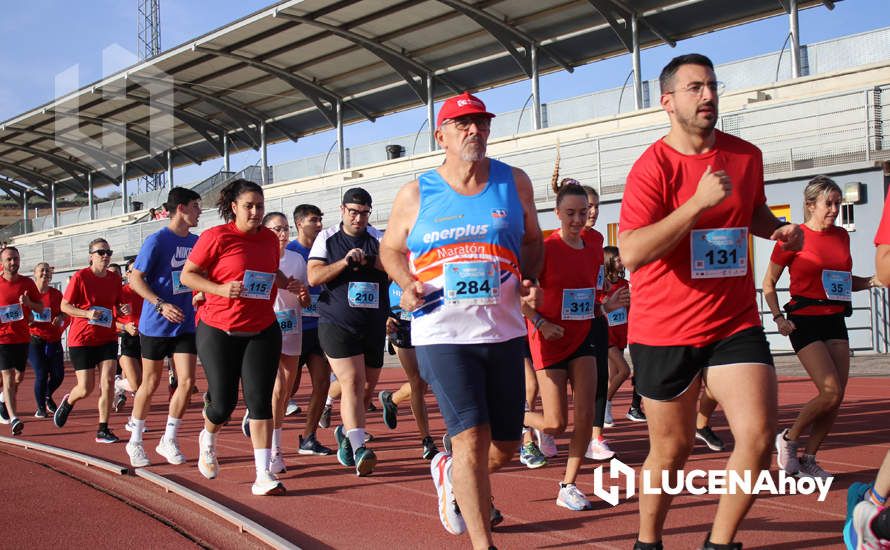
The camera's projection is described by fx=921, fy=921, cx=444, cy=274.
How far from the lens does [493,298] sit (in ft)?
13.9

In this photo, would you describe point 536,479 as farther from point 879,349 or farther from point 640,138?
point 640,138

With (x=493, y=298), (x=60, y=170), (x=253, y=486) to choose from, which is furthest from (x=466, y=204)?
(x=60, y=170)

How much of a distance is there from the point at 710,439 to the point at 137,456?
493cm

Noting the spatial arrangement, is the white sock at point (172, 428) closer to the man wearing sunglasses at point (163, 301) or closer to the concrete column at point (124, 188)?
the man wearing sunglasses at point (163, 301)

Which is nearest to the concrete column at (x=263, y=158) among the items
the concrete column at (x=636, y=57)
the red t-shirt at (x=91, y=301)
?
the concrete column at (x=636, y=57)

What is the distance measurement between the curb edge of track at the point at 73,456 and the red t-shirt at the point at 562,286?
3.70m

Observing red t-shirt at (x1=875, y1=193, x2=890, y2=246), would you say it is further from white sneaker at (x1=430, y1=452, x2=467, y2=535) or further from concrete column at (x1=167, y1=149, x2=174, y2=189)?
concrete column at (x1=167, y1=149, x2=174, y2=189)

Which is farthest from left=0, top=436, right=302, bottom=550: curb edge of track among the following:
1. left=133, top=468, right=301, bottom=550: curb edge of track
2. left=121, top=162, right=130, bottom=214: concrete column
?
left=121, top=162, right=130, bottom=214: concrete column

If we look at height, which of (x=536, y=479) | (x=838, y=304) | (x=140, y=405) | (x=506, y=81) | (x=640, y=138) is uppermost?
(x=506, y=81)

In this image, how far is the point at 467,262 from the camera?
423 centimetres

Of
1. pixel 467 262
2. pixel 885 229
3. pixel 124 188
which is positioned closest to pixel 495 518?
pixel 467 262

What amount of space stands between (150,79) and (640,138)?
1931cm

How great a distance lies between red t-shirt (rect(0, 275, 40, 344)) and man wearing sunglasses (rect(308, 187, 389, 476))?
596cm

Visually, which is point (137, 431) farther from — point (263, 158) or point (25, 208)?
point (25, 208)
